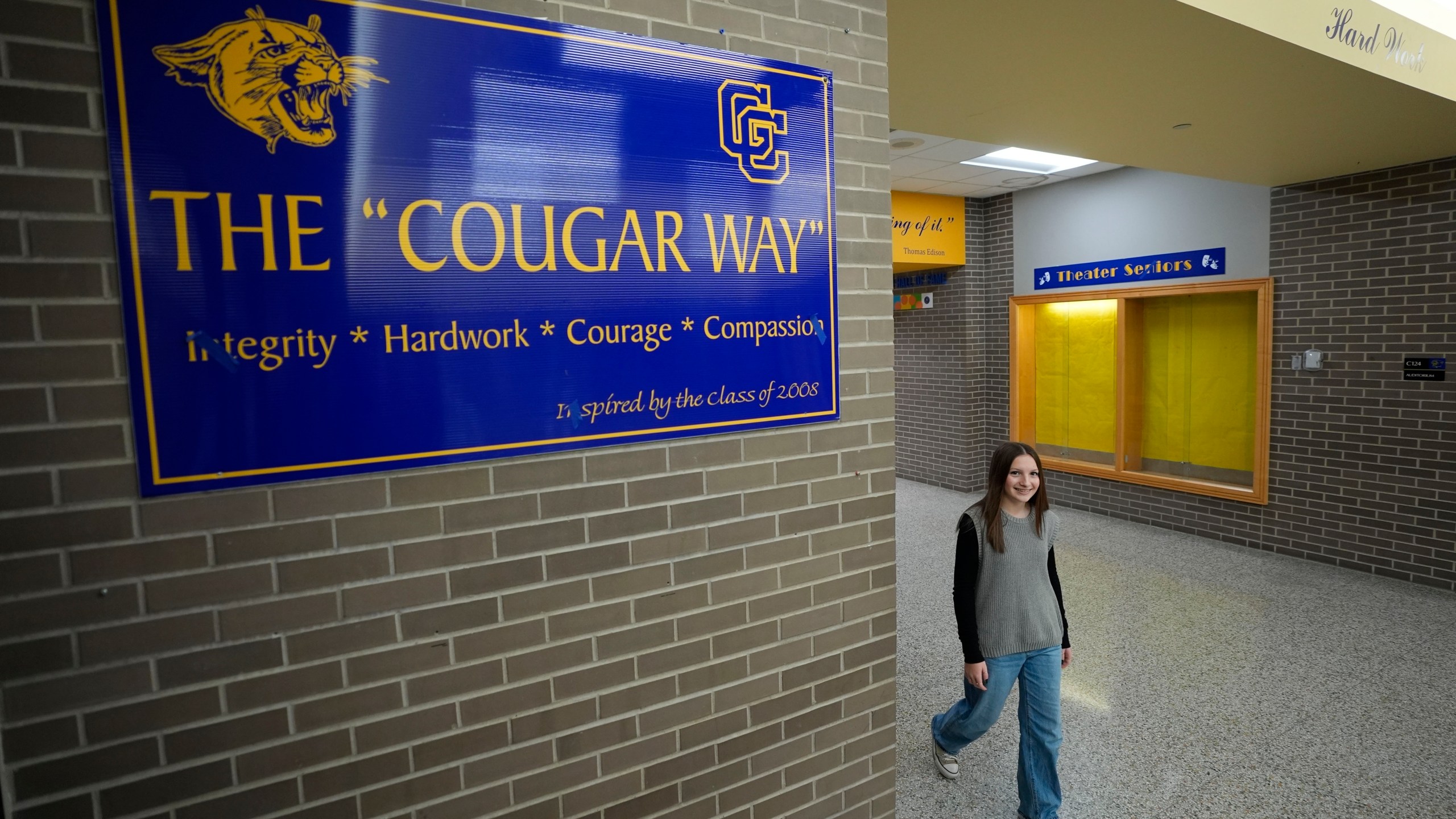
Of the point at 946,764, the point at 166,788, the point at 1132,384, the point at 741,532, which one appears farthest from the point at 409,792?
the point at 1132,384

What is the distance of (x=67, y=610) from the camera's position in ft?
4.32

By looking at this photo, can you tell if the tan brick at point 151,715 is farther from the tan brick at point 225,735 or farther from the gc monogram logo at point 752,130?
the gc monogram logo at point 752,130

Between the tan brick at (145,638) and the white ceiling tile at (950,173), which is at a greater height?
the white ceiling tile at (950,173)

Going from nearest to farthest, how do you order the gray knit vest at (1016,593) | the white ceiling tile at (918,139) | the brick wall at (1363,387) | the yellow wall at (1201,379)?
the gray knit vest at (1016,593)
the brick wall at (1363,387)
the white ceiling tile at (918,139)
the yellow wall at (1201,379)

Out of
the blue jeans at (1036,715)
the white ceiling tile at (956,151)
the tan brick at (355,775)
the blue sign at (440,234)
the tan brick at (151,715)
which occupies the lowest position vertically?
the blue jeans at (1036,715)

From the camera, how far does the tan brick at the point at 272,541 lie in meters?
1.43

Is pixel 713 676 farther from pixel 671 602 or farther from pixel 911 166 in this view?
pixel 911 166

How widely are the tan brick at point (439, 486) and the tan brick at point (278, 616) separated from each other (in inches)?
10.0

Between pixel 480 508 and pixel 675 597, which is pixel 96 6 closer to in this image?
pixel 480 508

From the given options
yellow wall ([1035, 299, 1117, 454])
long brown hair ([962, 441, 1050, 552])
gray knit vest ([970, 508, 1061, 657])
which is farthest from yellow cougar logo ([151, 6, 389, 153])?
yellow wall ([1035, 299, 1117, 454])

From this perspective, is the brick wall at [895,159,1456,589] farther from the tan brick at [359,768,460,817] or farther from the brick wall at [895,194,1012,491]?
the tan brick at [359,768,460,817]

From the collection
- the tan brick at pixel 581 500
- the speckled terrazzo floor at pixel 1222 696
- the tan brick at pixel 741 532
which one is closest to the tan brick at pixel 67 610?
the tan brick at pixel 581 500

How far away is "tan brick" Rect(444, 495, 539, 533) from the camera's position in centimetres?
162

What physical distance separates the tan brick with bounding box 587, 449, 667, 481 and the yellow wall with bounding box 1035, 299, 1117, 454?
A: 678 cm
